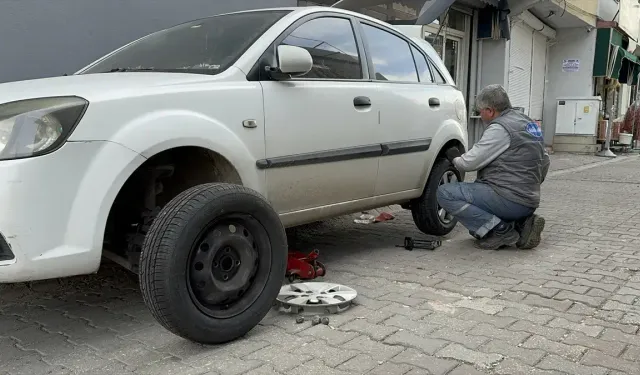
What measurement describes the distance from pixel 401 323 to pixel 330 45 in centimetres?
195

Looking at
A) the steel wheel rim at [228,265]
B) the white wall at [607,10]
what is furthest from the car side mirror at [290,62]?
the white wall at [607,10]

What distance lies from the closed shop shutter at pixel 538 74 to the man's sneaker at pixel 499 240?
41.2 feet

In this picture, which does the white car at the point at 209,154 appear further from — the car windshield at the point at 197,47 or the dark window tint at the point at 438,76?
the dark window tint at the point at 438,76

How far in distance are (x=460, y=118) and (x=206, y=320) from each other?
330 cm

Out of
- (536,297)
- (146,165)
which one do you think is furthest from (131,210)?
(536,297)

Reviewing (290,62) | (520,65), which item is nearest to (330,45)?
(290,62)

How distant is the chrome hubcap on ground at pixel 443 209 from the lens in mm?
5105

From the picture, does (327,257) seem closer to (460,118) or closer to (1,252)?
(460,118)

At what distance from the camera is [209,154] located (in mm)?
3217

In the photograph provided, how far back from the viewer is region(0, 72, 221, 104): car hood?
2668 mm

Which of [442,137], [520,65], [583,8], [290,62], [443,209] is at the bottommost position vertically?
[443,209]

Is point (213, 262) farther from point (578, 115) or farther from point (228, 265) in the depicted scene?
point (578, 115)

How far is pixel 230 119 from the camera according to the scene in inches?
124

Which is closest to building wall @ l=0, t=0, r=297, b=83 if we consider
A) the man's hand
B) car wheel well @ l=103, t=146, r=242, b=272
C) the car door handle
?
car wheel well @ l=103, t=146, r=242, b=272
